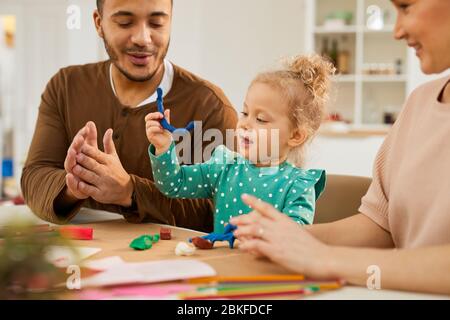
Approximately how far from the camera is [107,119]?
53.1 inches

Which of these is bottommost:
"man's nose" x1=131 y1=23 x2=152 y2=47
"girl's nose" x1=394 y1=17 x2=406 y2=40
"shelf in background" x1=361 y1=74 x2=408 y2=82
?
"shelf in background" x1=361 y1=74 x2=408 y2=82

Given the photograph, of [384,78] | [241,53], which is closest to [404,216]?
[241,53]

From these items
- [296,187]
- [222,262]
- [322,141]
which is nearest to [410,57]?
[322,141]

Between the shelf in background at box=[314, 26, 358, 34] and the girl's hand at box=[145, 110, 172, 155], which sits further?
the shelf in background at box=[314, 26, 358, 34]

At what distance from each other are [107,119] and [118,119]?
32mm

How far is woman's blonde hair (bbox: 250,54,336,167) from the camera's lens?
1.16 m

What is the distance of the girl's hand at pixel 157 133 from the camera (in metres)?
1.04

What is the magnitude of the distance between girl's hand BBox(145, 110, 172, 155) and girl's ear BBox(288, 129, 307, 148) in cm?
24

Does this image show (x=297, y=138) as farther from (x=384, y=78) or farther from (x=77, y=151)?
(x=384, y=78)

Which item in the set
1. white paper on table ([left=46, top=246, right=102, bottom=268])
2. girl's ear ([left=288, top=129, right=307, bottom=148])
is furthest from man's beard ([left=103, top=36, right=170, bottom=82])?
white paper on table ([left=46, top=246, right=102, bottom=268])

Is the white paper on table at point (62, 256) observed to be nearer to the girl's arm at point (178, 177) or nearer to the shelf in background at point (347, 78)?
the girl's arm at point (178, 177)

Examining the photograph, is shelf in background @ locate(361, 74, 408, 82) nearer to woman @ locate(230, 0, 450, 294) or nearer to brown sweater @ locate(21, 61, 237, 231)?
brown sweater @ locate(21, 61, 237, 231)

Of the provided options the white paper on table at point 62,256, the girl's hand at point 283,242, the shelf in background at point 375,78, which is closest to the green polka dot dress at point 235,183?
the girl's hand at point 283,242
